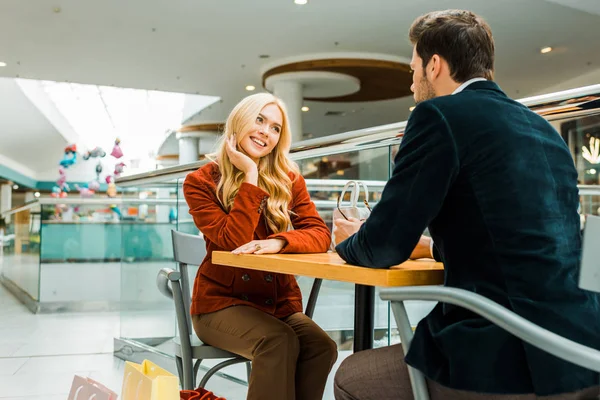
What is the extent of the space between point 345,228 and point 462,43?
1.77ft

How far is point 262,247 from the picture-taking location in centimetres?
170

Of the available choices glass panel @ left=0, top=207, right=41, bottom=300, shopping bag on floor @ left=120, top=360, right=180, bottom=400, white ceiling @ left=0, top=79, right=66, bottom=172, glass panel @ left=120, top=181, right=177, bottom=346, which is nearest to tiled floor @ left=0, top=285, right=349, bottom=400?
glass panel @ left=120, top=181, right=177, bottom=346

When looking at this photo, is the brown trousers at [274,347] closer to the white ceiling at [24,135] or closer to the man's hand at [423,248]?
the man's hand at [423,248]

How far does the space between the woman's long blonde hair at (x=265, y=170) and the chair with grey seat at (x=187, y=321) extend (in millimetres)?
286

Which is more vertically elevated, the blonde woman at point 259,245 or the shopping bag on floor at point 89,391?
the blonde woman at point 259,245

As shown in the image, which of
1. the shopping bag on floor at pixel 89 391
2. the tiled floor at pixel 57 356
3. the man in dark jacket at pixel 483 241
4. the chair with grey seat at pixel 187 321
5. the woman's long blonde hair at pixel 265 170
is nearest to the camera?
the man in dark jacket at pixel 483 241

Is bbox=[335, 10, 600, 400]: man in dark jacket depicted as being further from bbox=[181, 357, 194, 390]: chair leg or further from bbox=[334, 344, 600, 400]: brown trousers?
bbox=[181, 357, 194, 390]: chair leg

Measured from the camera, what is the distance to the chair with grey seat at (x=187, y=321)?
184 cm

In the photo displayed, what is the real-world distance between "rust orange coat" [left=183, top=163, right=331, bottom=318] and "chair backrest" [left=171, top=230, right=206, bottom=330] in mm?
250

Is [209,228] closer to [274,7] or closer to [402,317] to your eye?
[402,317]

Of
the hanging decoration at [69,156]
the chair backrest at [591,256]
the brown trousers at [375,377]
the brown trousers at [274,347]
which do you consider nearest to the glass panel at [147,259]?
the brown trousers at [274,347]

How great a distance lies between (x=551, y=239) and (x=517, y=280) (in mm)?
99

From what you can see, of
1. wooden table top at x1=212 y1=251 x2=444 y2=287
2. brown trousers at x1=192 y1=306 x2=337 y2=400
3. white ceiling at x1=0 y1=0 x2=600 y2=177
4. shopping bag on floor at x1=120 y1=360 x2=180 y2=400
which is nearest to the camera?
wooden table top at x1=212 y1=251 x2=444 y2=287

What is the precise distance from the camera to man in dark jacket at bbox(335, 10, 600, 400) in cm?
101
